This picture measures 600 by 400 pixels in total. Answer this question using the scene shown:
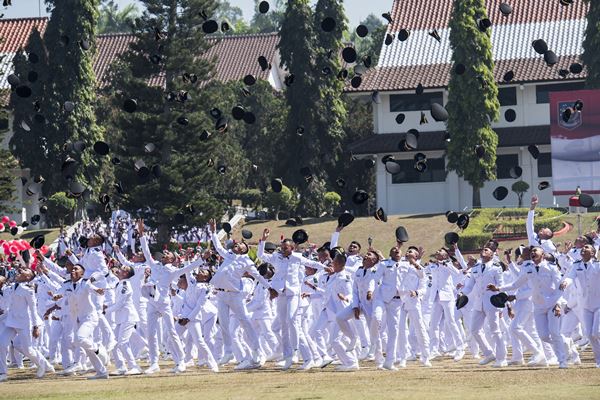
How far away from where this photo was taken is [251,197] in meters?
69.9

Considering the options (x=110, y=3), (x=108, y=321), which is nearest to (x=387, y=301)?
(x=108, y=321)

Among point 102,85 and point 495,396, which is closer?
point 495,396

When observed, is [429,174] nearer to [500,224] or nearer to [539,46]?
[500,224]

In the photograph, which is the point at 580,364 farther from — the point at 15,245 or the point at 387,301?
the point at 15,245

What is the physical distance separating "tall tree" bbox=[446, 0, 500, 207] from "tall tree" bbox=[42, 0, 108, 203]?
54.8 feet

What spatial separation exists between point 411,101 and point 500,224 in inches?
620

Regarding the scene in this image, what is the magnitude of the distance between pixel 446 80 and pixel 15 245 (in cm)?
3622

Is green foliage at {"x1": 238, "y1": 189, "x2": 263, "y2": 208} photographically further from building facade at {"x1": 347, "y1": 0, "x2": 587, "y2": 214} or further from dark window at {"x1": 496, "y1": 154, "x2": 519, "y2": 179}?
dark window at {"x1": 496, "y1": 154, "x2": 519, "y2": 179}

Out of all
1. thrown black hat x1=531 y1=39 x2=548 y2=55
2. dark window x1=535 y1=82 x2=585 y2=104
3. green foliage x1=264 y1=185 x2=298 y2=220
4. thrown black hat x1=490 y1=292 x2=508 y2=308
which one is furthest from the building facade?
thrown black hat x1=490 y1=292 x2=508 y2=308

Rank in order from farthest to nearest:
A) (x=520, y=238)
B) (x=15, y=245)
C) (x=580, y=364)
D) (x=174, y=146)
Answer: (x=174, y=146) → (x=520, y=238) → (x=15, y=245) → (x=580, y=364)

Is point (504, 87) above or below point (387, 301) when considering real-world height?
above

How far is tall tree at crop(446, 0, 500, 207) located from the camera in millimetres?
63125

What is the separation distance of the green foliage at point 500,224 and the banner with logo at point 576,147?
146 cm

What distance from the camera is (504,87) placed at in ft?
231
